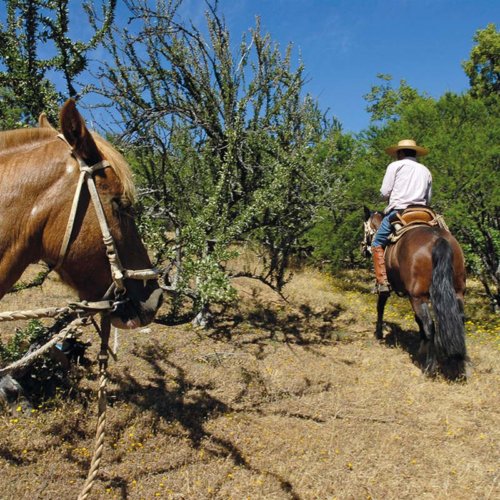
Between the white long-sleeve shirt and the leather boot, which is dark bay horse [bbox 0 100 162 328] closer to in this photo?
the white long-sleeve shirt

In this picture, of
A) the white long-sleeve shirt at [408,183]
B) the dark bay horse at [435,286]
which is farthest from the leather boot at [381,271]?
the white long-sleeve shirt at [408,183]

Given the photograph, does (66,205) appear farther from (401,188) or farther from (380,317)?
(380,317)

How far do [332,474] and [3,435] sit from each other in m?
2.72

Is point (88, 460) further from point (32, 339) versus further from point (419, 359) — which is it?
point (419, 359)

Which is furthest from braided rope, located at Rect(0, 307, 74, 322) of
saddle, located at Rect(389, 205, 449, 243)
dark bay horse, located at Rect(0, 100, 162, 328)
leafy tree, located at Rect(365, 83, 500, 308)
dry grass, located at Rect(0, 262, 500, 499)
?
leafy tree, located at Rect(365, 83, 500, 308)

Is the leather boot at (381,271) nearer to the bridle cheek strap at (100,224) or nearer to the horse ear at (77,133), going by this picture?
the bridle cheek strap at (100,224)

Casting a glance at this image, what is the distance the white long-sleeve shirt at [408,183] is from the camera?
576 centimetres

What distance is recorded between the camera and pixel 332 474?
325 cm

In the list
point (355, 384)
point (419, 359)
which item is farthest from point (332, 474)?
point (419, 359)

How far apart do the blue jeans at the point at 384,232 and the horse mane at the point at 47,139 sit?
4844mm

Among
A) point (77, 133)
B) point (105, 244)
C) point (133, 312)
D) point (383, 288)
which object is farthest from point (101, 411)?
point (383, 288)

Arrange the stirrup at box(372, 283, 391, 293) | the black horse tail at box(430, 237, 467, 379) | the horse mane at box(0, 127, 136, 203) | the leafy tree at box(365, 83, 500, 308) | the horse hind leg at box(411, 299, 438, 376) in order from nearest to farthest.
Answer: the horse mane at box(0, 127, 136, 203)
the black horse tail at box(430, 237, 467, 379)
the horse hind leg at box(411, 299, 438, 376)
the stirrup at box(372, 283, 391, 293)
the leafy tree at box(365, 83, 500, 308)

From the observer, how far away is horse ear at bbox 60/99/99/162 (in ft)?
5.62

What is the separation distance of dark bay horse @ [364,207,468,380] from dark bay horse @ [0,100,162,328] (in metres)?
4.02
